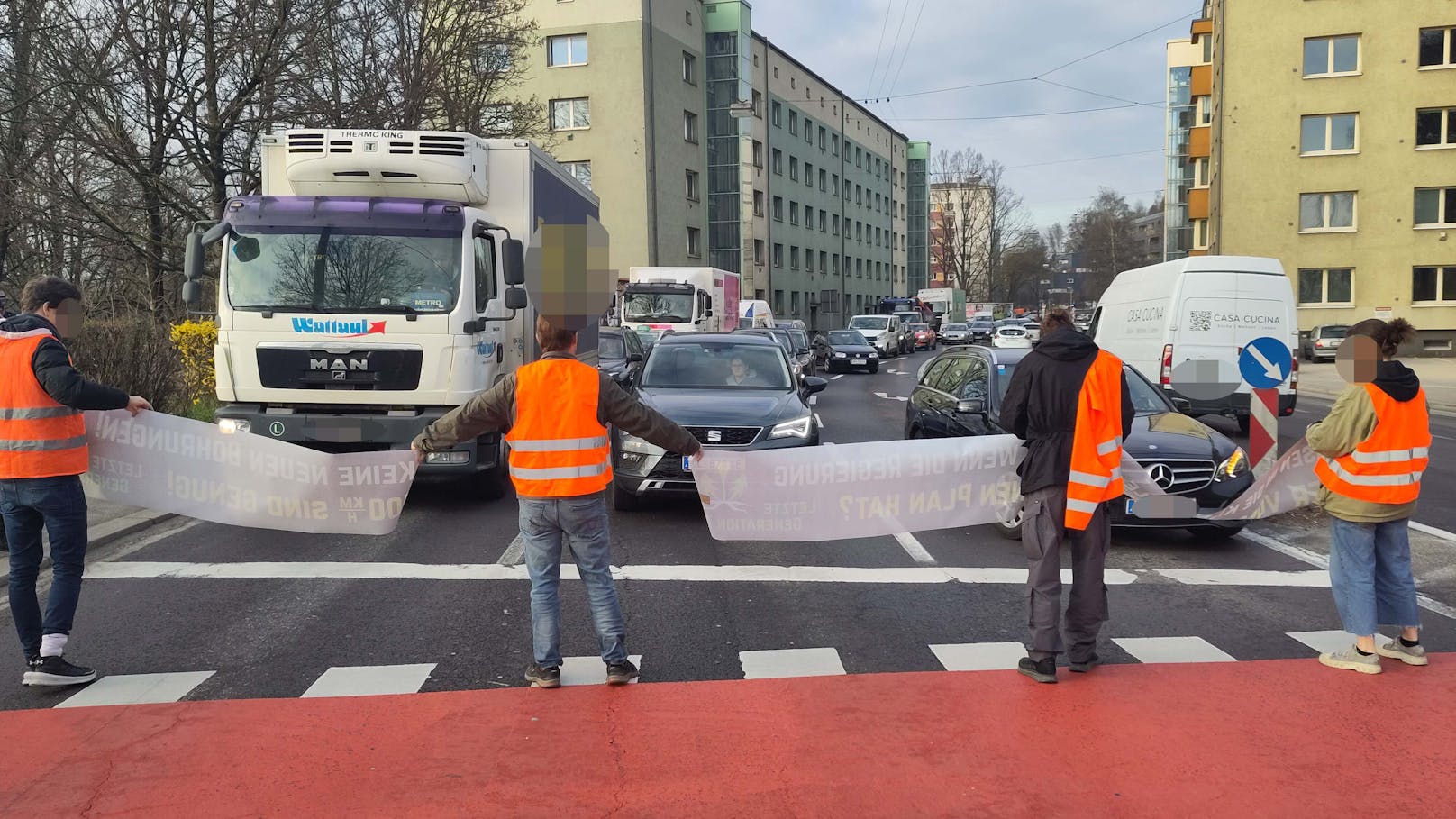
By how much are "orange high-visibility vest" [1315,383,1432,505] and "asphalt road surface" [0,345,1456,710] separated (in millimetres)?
1033

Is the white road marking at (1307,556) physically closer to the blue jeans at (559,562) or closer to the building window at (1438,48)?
the blue jeans at (559,562)

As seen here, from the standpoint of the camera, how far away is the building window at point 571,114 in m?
48.5

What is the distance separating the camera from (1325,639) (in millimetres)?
5820

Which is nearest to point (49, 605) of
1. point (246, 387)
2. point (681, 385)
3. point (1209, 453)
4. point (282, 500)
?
point (282, 500)

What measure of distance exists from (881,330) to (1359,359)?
42983 millimetres

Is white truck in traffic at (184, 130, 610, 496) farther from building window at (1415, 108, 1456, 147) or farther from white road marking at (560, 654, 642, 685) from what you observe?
building window at (1415, 108, 1456, 147)

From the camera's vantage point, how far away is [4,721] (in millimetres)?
4684

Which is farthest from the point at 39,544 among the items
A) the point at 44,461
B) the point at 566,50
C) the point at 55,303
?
the point at 566,50

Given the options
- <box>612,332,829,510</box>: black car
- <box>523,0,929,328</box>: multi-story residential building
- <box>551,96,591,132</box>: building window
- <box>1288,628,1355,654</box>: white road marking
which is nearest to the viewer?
<box>1288,628,1355,654</box>: white road marking

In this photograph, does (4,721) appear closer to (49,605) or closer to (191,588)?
(49,605)

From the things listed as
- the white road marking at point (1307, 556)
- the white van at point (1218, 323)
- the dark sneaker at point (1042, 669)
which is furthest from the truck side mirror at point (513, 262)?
the white van at point (1218, 323)

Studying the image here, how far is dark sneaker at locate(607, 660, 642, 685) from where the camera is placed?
5.03m

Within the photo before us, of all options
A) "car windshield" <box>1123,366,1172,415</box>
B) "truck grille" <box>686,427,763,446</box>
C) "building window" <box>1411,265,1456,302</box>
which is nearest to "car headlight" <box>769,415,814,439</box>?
"truck grille" <box>686,427,763,446</box>

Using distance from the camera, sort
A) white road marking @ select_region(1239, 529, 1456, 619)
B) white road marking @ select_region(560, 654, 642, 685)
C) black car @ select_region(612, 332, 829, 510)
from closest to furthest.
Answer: white road marking @ select_region(560, 654, 642, 685) < white road marking @ select_region(1239, 529, 1456, 619) < black car @ select_region(612, 332, 829, 510)
